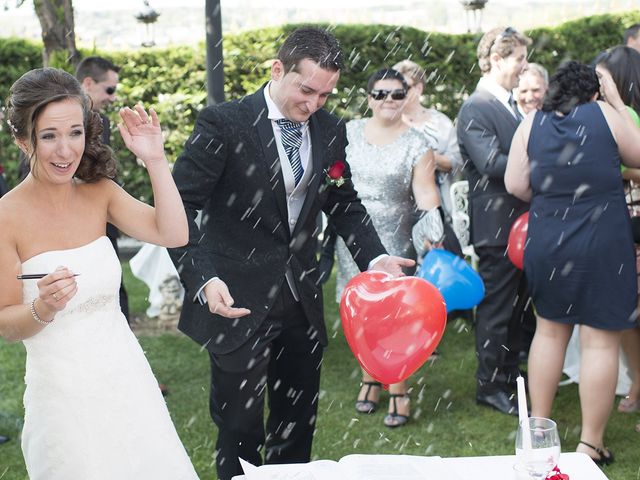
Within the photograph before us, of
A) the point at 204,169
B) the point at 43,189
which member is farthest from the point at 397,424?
the point at 43,189

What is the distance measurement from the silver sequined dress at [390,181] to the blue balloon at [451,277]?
2.85 feet

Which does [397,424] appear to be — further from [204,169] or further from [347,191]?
[204,169]

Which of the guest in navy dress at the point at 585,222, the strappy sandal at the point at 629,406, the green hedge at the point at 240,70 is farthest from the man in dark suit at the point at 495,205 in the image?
the green hedge at the point at 240,70

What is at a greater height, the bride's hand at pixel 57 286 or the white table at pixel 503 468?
the bride's hand at pixel 57 286

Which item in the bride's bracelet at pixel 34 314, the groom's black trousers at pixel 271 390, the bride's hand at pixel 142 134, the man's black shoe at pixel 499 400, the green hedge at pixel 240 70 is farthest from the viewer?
the green hedge at pixel 240 70

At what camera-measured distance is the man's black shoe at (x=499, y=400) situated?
5.21m

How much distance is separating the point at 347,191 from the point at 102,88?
247 cm

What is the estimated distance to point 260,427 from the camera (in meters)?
3.62

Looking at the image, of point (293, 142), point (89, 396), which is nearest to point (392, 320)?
point (293, 142)

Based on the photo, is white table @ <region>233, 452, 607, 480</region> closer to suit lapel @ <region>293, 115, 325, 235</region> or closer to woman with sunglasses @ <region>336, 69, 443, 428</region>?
suit lapel @ <region>293, 115, 325, 235</region>

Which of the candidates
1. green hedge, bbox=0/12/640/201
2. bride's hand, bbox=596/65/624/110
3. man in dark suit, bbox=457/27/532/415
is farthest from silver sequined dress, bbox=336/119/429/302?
green hedge, bbox=0/12/640/201

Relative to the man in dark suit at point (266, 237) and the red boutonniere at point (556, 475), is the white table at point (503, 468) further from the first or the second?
the man in dark suit at point (266, 237)

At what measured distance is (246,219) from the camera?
11.2 feet

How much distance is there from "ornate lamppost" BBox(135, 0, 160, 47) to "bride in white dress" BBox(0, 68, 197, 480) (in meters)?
7.17
